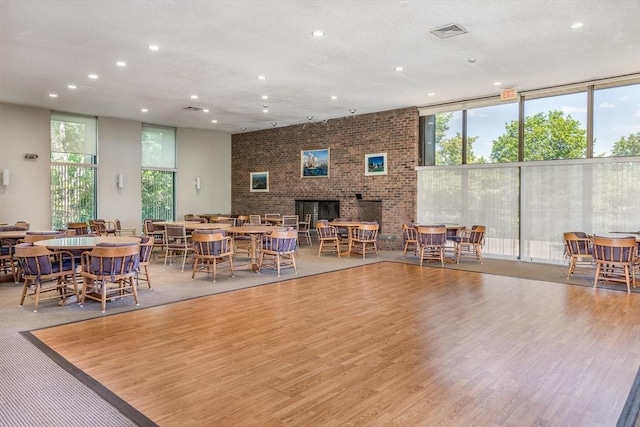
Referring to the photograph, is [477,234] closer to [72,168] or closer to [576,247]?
[576,247]

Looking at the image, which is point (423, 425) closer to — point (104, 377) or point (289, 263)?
point (104, 377)

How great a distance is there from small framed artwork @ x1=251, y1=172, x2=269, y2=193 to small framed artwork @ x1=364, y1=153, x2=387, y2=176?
13.6ft

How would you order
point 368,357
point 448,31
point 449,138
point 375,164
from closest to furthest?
point 368,357 < point 448,31 < point 449,138 < point 375,164

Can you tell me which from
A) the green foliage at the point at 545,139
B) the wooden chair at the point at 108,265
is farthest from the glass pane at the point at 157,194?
the green foliage at the point at 545,139

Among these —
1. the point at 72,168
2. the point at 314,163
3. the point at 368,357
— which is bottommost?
the point at 368,357

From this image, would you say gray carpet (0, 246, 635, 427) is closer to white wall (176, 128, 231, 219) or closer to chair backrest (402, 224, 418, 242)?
chair backrest (402, 224, 418, 242)

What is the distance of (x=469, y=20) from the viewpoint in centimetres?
532

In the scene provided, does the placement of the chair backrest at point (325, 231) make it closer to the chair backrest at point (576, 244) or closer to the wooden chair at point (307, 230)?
the wooden chair at point (307, 230)

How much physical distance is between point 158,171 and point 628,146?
1241cm

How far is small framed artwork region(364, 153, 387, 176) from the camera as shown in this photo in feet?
36.2

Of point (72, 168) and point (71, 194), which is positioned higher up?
point (72, 168)

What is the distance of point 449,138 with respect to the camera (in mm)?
10273

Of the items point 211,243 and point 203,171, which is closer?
point 211,243

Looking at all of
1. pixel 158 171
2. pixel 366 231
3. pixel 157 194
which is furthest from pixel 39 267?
pixel 158 171
